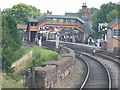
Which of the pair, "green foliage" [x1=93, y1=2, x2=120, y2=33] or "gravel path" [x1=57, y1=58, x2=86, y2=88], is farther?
"green foliage" [x1=93, y1=2, x2=120, y2=33]

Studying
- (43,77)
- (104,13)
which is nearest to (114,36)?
(104,13)

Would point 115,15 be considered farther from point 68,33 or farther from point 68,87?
point 68,87

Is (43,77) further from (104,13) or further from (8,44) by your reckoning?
(104,13)

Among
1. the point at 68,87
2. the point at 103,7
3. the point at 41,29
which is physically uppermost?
the point at 103,7

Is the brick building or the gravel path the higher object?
the brick building

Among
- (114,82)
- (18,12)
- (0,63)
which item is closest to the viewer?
(114,82)

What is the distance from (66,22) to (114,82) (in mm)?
38292

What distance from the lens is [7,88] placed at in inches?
461

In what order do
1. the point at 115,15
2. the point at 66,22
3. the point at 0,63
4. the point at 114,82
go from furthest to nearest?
the point at 66,22
the point at 115,15
the point at 0,63
the point at 114,82

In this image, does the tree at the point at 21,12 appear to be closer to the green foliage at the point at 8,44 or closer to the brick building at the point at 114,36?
the brick building at the point at 114,36

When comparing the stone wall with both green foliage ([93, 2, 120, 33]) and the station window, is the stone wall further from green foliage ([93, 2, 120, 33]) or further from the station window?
green foliage ([93, 2, 120, 33])

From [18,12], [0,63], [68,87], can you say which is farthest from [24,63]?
[18,12]

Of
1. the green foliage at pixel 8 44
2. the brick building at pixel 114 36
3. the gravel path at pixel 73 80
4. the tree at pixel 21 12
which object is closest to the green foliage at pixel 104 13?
the brick building at pixel 114 36

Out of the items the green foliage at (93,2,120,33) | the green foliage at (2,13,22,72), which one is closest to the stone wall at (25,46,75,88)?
the green foliage at (2,13,22,72)
